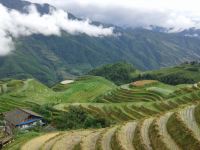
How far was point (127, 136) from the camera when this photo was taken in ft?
109

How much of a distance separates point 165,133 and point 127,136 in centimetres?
470

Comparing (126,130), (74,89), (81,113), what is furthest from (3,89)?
(126,130)

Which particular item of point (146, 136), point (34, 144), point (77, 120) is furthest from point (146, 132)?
point (77, 120)

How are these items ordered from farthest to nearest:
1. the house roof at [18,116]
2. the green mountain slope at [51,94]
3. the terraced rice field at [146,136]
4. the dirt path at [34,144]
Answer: the green mountain slope at [51,94], the house roof at [18,116], the dirt path at [34,144], the terraced rice field at [146,136]

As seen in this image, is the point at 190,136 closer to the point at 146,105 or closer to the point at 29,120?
the point at 146,105

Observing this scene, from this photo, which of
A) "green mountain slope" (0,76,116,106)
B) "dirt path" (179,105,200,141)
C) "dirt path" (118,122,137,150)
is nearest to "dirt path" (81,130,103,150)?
"dirt path" (118,122,137,150)

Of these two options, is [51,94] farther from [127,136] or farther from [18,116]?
[127,136]

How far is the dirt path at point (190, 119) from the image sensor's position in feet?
89.5

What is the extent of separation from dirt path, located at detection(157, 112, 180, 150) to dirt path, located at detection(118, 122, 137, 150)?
9.47ft

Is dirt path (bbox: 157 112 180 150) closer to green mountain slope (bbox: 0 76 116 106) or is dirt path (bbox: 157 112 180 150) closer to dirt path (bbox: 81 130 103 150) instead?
dirt path (bbox: 81 130 103 150)

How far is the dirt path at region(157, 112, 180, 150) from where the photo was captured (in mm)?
26539

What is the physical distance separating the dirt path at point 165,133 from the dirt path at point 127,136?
2.89 m

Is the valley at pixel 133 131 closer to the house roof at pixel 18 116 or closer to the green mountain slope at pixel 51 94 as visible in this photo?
the house roof at pixel 18 116

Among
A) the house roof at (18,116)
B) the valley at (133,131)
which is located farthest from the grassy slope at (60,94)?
the valley at (133,131)
